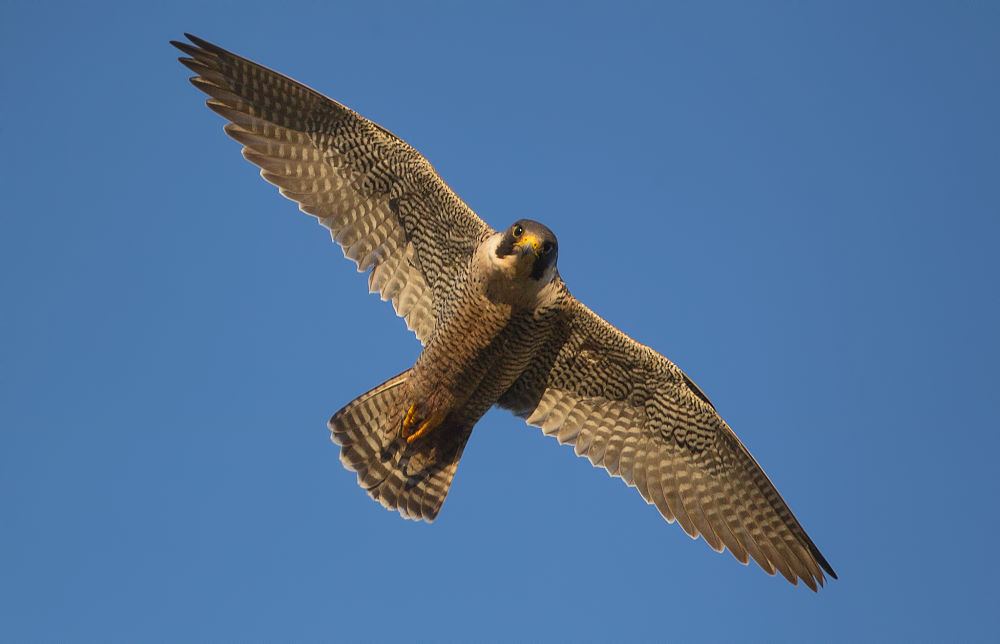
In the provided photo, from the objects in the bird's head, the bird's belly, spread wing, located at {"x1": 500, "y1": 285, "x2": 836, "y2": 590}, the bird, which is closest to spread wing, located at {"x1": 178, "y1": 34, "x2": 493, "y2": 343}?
the bird

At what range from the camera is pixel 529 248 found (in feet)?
33.5

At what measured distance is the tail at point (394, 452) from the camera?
11.3 metres

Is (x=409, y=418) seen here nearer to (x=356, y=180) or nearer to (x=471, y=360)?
(x=471, y=360)

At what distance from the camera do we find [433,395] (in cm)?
1108

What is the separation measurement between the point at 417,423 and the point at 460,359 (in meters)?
0.81

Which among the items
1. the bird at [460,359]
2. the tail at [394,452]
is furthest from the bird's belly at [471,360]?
the tail at [394,452]

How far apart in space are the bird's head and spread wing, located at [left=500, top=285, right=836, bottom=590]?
1.17 m

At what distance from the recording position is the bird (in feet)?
35.7

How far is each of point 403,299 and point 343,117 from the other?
1711mm

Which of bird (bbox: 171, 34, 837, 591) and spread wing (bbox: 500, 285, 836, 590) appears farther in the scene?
spread wing (bbox: 500, 285, 836, 590)

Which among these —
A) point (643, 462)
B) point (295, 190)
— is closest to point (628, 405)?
point (643, 462)

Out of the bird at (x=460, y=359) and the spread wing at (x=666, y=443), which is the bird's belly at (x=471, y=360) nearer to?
the bird at (x=460, y=359)

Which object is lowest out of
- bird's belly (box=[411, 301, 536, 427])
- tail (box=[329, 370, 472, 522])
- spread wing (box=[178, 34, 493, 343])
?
tail (box=[329, 370, 472, 522])

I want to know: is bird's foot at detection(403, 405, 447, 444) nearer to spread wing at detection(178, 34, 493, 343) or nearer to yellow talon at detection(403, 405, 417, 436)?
yellow talon at detection(403, 405, 417, 436)
